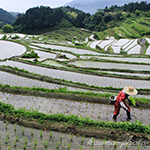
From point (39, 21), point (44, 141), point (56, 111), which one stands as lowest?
point (44, 141)

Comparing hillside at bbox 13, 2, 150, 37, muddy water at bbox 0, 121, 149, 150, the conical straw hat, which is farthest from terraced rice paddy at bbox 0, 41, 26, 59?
hillside at bbox 13, 2, 150, 37

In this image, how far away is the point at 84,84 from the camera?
8.93 meters

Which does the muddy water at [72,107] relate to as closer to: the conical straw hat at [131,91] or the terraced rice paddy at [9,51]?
the conical straw hat at [131,91]

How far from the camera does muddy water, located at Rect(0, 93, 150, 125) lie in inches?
235

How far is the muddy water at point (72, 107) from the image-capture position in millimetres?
5969

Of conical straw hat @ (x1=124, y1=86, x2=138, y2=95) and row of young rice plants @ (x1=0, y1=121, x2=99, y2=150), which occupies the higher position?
conical straw hat @ (x1=124, y1=86, x2=138, y2=95)

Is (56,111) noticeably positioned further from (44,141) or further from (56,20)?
(56,20)

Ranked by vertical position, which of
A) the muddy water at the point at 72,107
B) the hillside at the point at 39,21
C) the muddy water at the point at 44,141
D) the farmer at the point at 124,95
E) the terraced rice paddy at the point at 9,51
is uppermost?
the hillside at the point at 39,21

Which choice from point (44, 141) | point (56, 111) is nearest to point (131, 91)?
point (56, 111)

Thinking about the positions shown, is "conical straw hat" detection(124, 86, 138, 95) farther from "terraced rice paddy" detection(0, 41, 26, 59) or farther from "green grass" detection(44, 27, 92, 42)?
"green grass" detection(44, 27, 92, 42)

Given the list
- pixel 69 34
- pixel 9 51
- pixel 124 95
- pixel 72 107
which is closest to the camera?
pixel 124 95

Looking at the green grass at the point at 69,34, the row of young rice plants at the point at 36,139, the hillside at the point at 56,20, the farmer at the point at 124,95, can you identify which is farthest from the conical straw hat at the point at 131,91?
the hillside at the point at 56,20

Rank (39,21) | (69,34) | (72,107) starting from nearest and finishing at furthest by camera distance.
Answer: (72,107), (69,34), (39,21)

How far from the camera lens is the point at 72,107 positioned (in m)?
6.55
